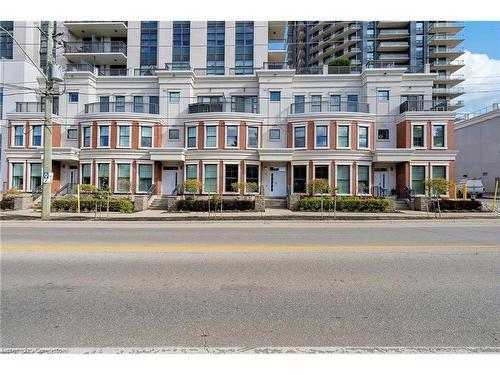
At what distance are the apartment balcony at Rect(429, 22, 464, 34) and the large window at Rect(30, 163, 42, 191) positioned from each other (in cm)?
7474

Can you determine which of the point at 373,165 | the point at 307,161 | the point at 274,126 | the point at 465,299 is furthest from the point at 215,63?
the point at 465,299

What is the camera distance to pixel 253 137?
28.5m

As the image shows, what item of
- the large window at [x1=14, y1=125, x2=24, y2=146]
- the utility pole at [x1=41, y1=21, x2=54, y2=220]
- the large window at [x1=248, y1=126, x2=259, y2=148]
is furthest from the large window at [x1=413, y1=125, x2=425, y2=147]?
the large window at [x1=14, y1=125, x2=24, y2=146]

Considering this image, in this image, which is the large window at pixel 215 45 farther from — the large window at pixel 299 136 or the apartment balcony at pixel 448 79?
the apartment balcony at pixel 448 79

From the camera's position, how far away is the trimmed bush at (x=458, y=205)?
74.9 ft

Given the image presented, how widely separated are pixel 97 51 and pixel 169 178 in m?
20.4

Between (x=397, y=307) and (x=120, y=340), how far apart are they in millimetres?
3918

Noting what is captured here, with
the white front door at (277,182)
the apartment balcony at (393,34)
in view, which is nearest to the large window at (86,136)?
the white front door at (277,182)

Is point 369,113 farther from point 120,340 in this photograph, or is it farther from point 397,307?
point 120,340

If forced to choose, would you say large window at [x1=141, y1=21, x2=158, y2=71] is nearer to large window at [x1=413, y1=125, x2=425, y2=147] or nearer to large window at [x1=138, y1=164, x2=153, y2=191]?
large window at [x1=138, y1=164, x2=153, y2=191]

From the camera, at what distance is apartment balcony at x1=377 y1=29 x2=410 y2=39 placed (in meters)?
66.5

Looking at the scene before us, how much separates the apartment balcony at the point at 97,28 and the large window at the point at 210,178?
73.0ft

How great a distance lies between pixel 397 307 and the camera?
4781 mm

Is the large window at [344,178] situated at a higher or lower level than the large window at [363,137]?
lower
